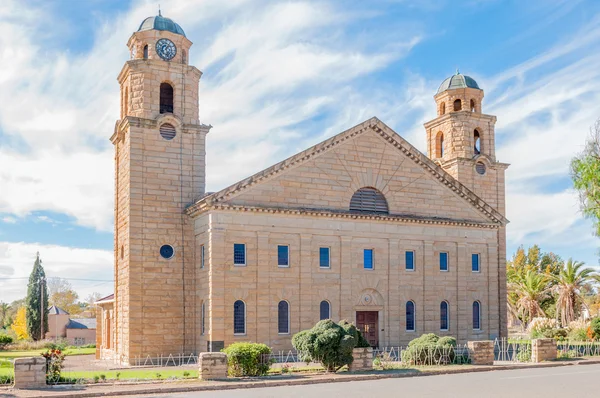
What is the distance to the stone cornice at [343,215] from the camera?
3884 centimetres

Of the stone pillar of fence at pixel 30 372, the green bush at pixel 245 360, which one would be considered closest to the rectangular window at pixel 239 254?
the green bush at pixel 245 360

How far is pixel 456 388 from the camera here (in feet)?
77.0

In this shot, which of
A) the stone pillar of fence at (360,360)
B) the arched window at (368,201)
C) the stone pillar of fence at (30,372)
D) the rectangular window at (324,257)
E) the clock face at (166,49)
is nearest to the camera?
the stone pillar of fence at (30,372)

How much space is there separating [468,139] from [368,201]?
494 inches

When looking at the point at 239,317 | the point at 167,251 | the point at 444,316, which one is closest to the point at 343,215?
the point at 239,317

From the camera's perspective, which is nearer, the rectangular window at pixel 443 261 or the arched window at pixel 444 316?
the arched window at pixel 444 316

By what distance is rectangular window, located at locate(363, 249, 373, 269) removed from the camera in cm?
4266

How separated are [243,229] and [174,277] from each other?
4911 mm

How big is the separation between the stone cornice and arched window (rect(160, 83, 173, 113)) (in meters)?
6.32

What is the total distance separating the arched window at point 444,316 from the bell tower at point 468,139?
10581mm

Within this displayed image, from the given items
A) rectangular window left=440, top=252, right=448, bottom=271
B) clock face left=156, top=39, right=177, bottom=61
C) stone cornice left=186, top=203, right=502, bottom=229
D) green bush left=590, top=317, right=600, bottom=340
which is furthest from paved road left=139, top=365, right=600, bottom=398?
clock face left=156, top=39, right=177, bottom=61

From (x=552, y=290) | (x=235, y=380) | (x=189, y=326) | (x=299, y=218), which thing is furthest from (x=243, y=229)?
(x=552, y=290)

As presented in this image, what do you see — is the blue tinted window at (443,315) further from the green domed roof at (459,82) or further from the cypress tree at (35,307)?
the cypress tree at (35,307)

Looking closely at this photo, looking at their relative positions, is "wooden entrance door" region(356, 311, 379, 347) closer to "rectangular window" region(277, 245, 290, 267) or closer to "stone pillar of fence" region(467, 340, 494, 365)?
"rectangular window" region(277, 245, 290, 267)
